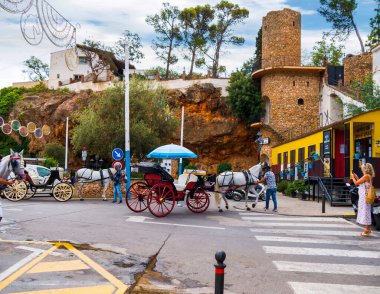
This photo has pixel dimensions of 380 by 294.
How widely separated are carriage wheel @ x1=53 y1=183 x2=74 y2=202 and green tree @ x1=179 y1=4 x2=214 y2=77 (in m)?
41.1

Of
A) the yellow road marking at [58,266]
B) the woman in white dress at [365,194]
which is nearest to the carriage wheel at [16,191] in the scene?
the yellow road marking at [58,266]

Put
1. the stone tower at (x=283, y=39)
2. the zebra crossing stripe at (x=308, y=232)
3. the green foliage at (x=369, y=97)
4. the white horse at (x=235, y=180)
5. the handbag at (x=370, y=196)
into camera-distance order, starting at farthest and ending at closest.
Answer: the stone tower at (x=283, y=39)
the green foliage at (x=369, y=97)
the white horse at (x=235, y=180)
the zebra crossing stripe at (x=308, y=232)
the handbag at (x=370, y=196)

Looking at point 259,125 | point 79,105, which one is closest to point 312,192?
point 259,125

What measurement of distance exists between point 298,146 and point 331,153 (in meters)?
8.41

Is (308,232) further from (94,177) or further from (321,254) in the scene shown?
(94,177)

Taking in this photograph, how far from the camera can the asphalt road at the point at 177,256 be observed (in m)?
6.65

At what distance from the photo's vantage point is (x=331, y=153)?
22.6 meters

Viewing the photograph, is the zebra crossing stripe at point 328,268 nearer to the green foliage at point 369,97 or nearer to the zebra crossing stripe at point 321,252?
the zebra crossing stripe at point 321,252

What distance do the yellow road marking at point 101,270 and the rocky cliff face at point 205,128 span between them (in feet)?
141

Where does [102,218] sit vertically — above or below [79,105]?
below

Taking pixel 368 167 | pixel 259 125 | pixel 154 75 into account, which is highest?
pixel 154 75

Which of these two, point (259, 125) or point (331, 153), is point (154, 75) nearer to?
point (259, 125)

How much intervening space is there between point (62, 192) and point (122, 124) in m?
12.5

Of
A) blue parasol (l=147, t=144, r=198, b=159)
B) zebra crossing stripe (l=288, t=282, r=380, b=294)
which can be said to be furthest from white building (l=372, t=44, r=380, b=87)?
zebra crossing stripe (l=288, t=282, r=380, b=294)
